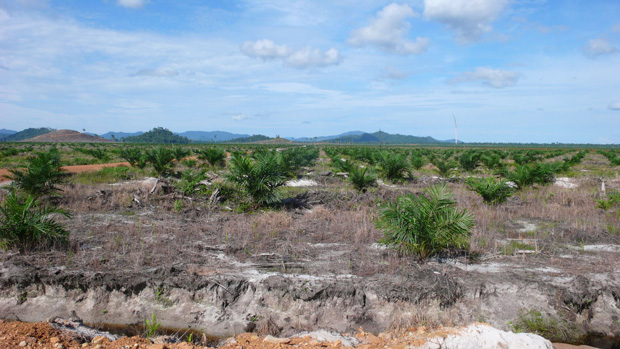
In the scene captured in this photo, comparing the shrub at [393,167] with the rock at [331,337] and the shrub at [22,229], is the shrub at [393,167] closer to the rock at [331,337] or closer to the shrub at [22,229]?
the rock at [331,337]

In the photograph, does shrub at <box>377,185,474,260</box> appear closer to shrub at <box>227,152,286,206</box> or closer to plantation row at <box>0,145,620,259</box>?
plantation row at <box>0,145,620,259</box>

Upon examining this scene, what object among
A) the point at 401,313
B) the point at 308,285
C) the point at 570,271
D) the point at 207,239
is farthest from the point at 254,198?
the point at 570,271

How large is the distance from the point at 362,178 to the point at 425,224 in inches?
274

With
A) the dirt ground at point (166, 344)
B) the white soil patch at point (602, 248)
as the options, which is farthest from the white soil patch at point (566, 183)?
the dirt ground at point (166, 344)

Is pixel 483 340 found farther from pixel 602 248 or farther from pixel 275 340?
pixel 602 248

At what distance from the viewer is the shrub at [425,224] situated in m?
6.34

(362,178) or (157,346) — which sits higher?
(362,178)

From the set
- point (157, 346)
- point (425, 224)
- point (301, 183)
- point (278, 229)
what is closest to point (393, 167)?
point (301, 183)

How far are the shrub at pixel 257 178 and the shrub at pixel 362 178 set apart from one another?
348 cm

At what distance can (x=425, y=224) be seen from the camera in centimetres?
636

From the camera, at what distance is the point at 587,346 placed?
4.91m

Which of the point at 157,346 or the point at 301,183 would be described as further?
the point at 301,183

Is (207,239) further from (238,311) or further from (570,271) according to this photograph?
(570,271)

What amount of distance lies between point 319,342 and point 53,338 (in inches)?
119
